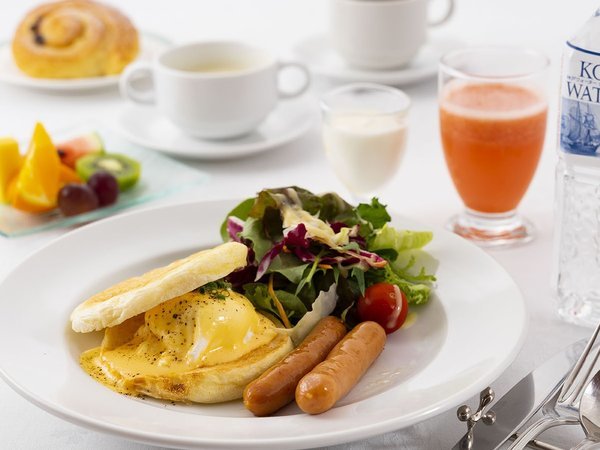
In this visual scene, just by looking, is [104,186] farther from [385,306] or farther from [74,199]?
[385,306]

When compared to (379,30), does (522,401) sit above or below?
below

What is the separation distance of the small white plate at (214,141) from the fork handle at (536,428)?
6.44 ft

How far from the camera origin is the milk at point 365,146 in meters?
3.27

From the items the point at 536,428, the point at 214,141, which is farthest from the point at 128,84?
the point at 536,428

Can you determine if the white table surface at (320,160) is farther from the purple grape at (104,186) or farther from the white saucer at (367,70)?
the purple grape at (104,186)

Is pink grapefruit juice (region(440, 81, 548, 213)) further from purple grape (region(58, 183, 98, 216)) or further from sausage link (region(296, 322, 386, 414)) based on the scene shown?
purple grape (region(58, 183, 98, 216))

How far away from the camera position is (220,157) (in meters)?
3.68

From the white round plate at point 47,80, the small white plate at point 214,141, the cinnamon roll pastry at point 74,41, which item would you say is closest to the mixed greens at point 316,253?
the small white plate at point 214,141

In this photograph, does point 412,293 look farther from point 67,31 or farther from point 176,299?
point 67,31

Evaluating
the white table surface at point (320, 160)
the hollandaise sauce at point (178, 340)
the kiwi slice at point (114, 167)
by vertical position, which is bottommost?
the white table surface at point (320, 160)

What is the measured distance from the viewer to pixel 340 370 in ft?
6.61

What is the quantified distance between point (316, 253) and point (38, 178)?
3.92 feet

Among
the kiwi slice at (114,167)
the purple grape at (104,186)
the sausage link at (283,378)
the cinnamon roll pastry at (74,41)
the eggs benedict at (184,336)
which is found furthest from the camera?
the cinnamon roll pastry at (74,41)

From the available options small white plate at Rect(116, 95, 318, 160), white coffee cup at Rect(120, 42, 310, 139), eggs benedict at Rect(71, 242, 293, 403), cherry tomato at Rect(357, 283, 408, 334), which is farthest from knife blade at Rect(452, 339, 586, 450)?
white coffee cup at Rect(120, 42, 310, 139)
